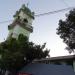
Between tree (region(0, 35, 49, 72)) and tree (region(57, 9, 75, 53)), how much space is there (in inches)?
163

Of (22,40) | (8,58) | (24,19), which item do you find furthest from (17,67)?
(24,19)

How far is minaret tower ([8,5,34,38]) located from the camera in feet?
102

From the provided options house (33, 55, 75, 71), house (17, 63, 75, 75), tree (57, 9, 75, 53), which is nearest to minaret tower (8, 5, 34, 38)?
house (33, 55, 75, 71)

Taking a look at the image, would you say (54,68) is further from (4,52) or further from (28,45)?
(4,52)

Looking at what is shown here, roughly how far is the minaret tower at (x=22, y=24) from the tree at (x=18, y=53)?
651cm

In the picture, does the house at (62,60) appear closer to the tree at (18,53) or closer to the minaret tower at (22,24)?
the tree at (18,53)

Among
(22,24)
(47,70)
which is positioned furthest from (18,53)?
(22,24)

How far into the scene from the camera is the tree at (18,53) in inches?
857

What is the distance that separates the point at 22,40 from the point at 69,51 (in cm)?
676

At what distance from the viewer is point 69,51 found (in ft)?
69.1

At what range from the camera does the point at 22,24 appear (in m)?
31.6

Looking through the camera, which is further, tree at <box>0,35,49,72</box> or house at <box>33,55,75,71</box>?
house at <box>33,55,75,71</box>

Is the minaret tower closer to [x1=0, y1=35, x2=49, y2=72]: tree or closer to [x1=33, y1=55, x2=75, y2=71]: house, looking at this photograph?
[x1=0, y1=35, x2=49, y2=72]: tree

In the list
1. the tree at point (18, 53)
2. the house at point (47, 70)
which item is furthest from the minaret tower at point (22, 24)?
the house at point (47, 70)
